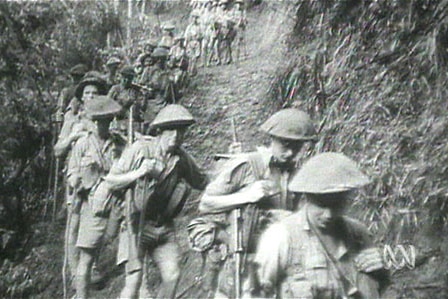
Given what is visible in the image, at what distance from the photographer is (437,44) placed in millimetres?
5883

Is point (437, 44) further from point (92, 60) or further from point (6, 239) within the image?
point (6, 239)

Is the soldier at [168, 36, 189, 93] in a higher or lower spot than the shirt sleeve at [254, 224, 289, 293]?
higher

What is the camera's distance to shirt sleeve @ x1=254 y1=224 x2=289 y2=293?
5.22 m

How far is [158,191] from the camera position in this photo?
20.1 ft

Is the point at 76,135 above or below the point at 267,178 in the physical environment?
below

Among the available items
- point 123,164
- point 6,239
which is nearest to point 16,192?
point 6,239

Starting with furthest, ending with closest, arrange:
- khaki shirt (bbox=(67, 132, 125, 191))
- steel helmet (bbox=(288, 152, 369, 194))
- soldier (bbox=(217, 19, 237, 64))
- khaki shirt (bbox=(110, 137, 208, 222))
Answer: khaki shirt (bbox=(67, 132, 125, 191)), soldier (bbox=(217, 19, 237, 64)), khaki shirt (bbox=(110, 137, 208, 222)), steel helmet (bbox=(288, 152, 369, 194))

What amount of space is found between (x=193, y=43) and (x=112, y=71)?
592mm

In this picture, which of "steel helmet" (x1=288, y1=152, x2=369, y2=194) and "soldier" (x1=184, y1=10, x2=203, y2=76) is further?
"soldier" (x1=184, y1=10, x2=203, y2=76)

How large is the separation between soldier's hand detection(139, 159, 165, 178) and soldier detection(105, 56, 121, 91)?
726mm

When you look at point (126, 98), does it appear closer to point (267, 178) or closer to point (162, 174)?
point (162, 174)
